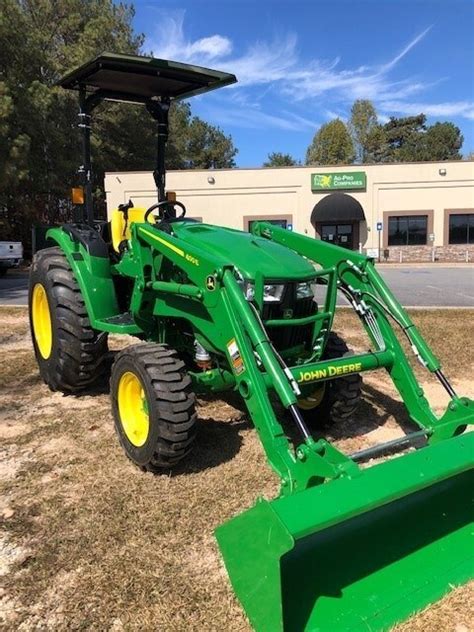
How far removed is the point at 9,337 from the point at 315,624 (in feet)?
23.3

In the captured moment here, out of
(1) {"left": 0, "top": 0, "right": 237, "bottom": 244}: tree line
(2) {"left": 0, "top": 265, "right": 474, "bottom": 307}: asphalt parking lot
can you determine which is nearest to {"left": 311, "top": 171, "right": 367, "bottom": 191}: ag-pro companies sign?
(1) {"left": 0, "top": 0, "right": 237, "bottom": 244}: tree line

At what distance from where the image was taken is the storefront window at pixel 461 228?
2914 cm

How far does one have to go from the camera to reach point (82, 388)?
5.34 m

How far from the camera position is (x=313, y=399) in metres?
4.43

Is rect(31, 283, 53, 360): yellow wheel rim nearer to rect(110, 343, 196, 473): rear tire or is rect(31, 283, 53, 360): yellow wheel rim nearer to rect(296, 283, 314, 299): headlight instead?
rect(110, 343, 196, 473): rear tire

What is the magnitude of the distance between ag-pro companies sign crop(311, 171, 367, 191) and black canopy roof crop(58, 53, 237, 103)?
81.2 feet

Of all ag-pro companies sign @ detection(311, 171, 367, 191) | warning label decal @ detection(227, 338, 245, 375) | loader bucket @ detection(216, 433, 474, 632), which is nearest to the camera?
loader bucket @ detection(216, 433, 474, 632)

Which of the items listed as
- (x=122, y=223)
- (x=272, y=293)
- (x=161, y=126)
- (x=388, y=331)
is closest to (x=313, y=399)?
(x=388, y=331)

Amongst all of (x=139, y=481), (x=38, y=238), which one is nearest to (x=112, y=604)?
(x=139, y=481)

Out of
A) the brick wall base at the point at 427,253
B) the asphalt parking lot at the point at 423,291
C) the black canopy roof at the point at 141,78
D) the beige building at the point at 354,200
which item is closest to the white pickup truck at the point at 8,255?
the asphalt parking lot at the point at 423,291

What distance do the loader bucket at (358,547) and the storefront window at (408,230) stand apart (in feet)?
91.5

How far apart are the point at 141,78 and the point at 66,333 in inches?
87.4

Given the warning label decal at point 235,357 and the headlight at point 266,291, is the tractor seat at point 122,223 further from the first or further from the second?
the warning label decal at point 235,357

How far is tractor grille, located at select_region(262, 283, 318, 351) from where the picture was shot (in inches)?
144
